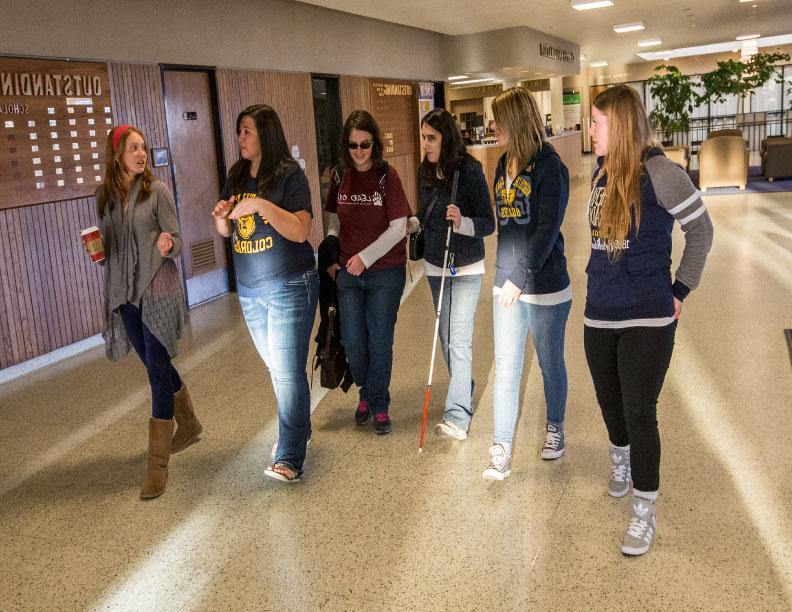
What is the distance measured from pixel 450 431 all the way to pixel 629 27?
12840 mm

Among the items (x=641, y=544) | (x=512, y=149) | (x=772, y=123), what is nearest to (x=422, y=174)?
(x=512, y=149)

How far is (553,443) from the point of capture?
330 cm

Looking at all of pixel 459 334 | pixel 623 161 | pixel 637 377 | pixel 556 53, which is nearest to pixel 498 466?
pixel 459 334

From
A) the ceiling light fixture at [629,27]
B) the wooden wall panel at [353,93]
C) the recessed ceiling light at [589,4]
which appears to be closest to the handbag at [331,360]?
the wooden wall panel at [353,93]

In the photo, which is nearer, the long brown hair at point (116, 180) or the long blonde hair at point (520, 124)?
the long blonde hair at point (520, 124)

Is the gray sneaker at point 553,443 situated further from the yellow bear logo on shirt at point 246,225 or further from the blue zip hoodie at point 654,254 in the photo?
the yellow bear logo on shirt at point 246,225

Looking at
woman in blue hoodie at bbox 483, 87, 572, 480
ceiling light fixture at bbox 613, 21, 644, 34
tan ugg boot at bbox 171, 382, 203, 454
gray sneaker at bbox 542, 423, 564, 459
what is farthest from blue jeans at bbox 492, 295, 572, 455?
ceiling light fixture at bbox 613, 21, 644, 34

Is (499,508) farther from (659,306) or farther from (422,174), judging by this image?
(422,174)

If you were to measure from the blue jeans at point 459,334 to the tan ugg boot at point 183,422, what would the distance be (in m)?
1.21

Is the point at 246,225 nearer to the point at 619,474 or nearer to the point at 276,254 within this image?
the point at 276,254

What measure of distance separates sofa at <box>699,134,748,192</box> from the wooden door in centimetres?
959

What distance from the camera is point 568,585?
238 cm

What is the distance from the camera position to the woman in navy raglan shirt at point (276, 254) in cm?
296

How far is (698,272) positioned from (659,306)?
0.18m
